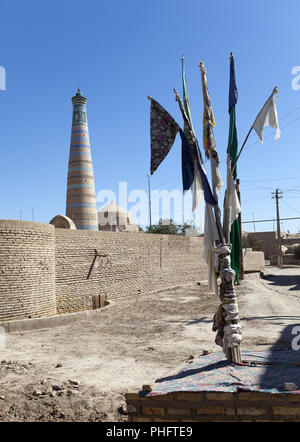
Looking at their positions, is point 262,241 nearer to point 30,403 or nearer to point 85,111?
point 85,111

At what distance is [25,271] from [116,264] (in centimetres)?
546

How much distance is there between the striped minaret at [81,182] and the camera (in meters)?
23.9

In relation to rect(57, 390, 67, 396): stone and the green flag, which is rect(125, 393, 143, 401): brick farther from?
the green flag

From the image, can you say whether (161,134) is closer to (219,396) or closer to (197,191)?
(197,191)

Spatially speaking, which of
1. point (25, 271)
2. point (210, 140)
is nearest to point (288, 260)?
point (25, 271)

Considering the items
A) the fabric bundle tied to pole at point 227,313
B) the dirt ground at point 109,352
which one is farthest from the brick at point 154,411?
the fabric bundle tied to pole at point 227,313

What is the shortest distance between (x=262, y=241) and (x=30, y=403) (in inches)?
1863

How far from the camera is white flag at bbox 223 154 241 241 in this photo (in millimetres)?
5086

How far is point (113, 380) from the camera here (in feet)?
19.6

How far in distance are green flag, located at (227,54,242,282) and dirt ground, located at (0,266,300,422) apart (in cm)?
232

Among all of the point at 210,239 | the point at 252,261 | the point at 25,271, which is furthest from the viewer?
the point at 252,261

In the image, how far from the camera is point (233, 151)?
5336mm

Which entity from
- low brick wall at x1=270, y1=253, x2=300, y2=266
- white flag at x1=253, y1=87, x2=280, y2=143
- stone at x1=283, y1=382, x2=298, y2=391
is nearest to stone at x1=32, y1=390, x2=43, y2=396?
stone at x1=283, y1=382, x2=298, y2=391
